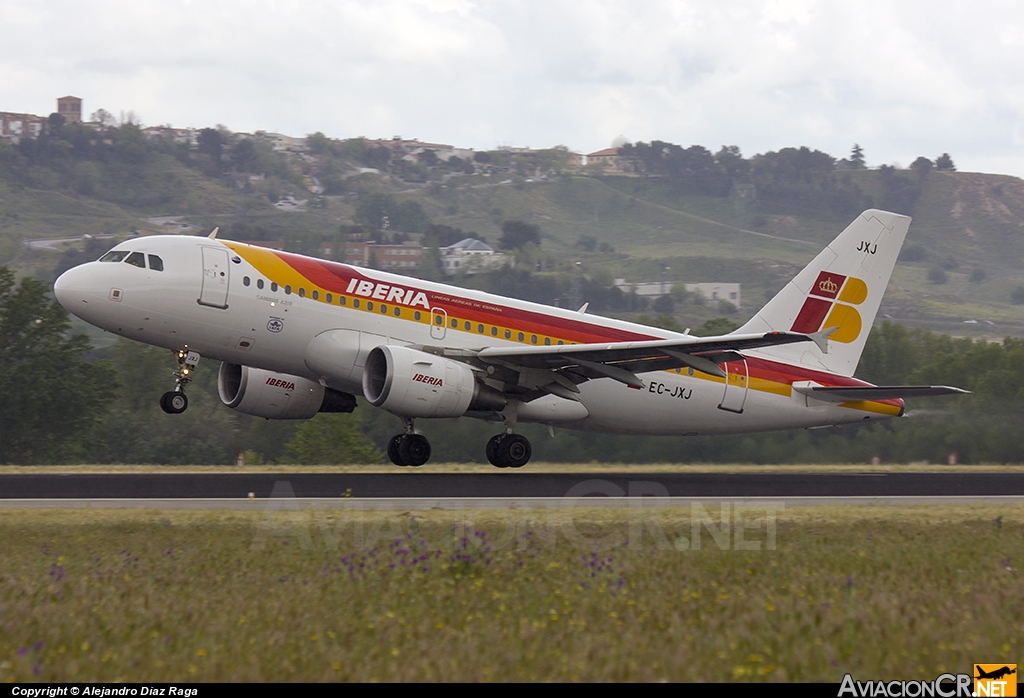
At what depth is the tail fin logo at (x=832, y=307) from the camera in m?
30.6

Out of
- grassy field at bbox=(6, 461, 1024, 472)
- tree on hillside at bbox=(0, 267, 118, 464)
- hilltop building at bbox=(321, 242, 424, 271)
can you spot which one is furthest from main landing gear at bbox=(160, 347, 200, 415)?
hilltop building at bbox=(321, 242, 424, 271)

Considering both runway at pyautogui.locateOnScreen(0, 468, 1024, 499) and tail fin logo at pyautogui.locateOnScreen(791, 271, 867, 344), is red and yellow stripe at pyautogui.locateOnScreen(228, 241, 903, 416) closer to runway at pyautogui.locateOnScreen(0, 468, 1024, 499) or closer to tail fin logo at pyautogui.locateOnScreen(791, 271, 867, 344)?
tail fin logo at pyautogui.locateOnScreen(791, 271, 867, 344)

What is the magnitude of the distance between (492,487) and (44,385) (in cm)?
4012

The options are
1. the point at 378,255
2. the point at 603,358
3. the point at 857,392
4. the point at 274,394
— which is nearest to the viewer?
the point at 603,358

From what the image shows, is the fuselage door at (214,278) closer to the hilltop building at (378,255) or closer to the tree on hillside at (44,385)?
the tree on hillside at (44,385)

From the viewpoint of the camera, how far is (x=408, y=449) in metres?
27.2

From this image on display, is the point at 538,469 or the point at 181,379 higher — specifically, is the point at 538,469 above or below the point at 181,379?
below

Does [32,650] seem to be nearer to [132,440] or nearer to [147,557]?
[147,557]

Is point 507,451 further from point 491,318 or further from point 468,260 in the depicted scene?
point 468,260

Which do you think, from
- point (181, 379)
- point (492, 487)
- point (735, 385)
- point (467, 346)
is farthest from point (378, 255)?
point (492, 487)

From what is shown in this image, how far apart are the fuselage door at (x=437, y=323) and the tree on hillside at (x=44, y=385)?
112ft

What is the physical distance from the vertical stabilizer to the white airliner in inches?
1.6

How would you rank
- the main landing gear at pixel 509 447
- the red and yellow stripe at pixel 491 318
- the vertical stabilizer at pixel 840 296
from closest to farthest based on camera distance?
the red and yellow stripe at pixel 491 318 < the main landing gear at pixel 509 447 < the vertical stabilizer at pixel 840 296

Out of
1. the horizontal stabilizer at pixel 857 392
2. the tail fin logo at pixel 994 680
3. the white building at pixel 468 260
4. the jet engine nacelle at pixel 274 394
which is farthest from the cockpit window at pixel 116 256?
the white building at pixel 468 260
